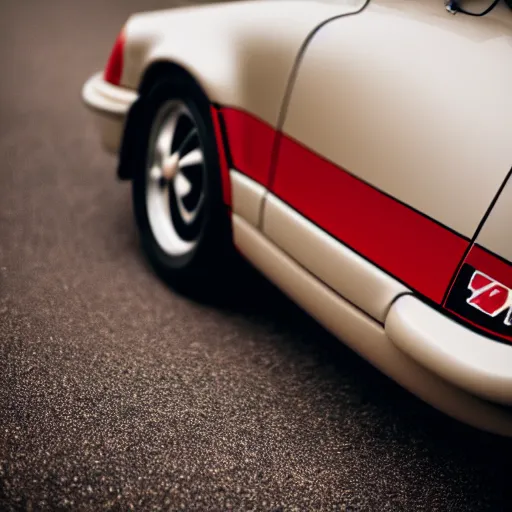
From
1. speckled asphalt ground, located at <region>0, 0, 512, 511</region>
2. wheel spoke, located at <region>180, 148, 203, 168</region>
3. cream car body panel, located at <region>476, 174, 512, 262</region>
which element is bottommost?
speckled asphalt ground, located at <region>0, 0, 512, 511</region>

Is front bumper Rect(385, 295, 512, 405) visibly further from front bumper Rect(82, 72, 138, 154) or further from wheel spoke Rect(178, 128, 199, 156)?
front bumper Rect(82, 72, 138, 154)

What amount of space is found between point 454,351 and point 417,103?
61 centimetres

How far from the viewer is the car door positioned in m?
1.33

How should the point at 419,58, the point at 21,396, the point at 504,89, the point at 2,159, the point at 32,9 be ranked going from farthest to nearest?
1. the point at 32,9
2. the point at 2,159
3. the point at 21,396
4. the point at 419,58
5. the point at 504,89

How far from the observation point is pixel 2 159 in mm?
3410

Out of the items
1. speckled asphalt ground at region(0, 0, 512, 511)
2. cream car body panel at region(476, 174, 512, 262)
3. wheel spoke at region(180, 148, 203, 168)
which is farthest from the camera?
wheel spoke at region(180, 148, 203, 168)

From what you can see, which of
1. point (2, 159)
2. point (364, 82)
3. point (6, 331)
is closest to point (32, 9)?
A: point (2, 159)

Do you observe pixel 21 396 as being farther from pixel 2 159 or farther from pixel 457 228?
pixel 2 159

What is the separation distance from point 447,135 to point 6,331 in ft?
5.41

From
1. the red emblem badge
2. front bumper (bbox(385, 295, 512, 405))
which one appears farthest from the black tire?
the red emblem badge

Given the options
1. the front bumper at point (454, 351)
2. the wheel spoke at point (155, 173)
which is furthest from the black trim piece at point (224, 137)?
the front bumper at point (454, 351)

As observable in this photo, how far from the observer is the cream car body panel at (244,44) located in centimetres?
175

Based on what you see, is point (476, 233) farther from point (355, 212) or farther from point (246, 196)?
point (246, 196)

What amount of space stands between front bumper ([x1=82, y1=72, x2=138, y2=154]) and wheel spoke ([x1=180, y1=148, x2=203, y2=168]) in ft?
1.27
